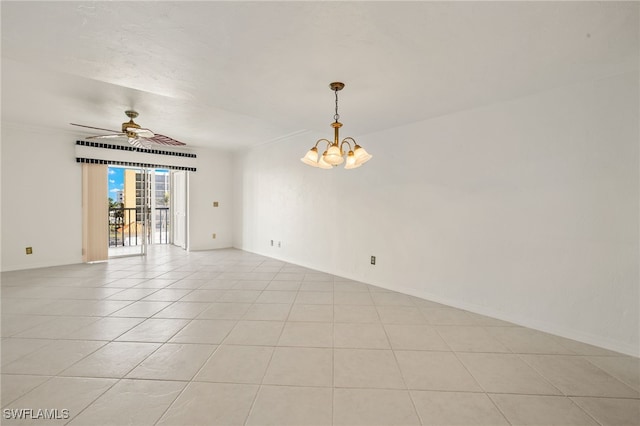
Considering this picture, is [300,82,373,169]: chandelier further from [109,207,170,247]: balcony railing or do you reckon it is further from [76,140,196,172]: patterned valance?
[109,207,170,247]: balcony railing

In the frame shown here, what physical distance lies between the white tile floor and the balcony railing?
12.4 ft

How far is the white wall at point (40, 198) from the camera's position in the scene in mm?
4520

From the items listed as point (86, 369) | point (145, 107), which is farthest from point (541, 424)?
point (145, 107)

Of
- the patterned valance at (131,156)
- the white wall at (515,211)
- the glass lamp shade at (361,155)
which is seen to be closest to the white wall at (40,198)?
the patterned valance at (131,156)

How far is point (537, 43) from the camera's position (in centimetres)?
186

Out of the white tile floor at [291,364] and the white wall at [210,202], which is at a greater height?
the white wall at [210,202]

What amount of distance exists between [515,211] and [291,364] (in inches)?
104

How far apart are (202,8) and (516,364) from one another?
3.23 m

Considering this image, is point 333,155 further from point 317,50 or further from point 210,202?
point 210,202

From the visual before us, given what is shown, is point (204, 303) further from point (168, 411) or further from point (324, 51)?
point (324, 51)

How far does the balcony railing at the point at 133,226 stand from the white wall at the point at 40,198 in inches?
70.0

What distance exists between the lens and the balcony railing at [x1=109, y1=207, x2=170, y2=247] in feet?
23.1

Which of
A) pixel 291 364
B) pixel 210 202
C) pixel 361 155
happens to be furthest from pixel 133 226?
pixel 361 155

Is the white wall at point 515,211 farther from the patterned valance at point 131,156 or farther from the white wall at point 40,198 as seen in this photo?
the white wall at point 40,198
